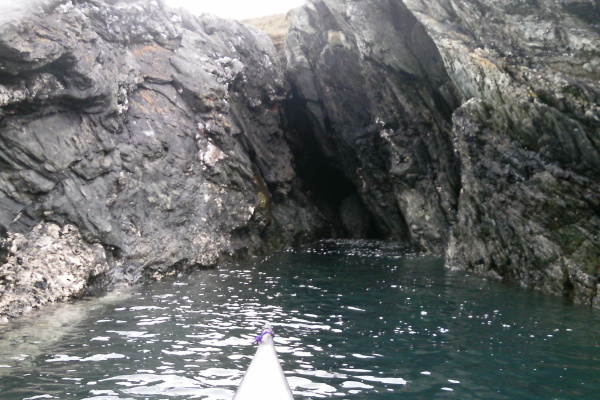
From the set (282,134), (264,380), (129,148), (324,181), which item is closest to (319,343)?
(264,380)

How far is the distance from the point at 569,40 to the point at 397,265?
12.8 m

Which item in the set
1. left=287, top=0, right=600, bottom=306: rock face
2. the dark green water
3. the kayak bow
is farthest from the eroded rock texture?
the kayak bow

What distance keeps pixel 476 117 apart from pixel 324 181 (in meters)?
20.8

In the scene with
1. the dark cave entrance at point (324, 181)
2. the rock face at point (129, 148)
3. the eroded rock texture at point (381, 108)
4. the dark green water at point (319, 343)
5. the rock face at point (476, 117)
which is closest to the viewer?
the dark green water at point (319, 343)

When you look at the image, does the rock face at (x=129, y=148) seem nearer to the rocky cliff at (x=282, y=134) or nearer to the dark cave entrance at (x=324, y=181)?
the rocky cliff at (x=282, y=134)

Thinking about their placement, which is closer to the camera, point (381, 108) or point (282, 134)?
point (381, 108)

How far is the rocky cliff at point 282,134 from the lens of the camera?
1655 cm

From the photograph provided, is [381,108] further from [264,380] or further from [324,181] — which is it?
[264,380]

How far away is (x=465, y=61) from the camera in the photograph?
19719 millimetres

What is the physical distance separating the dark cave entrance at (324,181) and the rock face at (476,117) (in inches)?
88.6

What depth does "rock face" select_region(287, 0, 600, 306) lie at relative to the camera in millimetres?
16344

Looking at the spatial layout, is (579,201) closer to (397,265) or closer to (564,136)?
(564,136)

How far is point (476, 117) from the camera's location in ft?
69.2

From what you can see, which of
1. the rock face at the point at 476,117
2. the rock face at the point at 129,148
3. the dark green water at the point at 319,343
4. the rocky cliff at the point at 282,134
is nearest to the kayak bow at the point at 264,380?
the dark green water at the point at 319,343
